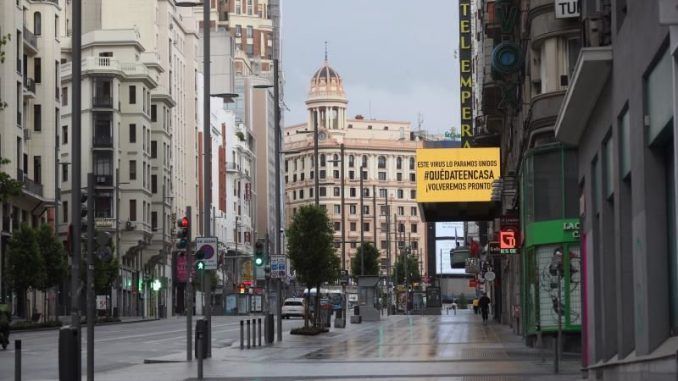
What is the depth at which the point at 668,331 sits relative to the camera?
1712 cm

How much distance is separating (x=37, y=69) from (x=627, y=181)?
74.4m

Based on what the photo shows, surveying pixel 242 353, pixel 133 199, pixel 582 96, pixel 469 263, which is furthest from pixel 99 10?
pixel 582 96

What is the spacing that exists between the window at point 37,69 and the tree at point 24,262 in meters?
15.9

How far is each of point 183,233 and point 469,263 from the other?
2553 inches

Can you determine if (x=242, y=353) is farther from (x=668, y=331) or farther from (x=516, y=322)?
(x=668, y=331)

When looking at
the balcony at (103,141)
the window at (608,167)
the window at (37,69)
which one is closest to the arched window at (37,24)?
the window at (37,69)

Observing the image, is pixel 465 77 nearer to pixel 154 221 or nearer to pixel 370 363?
pixel 370 363

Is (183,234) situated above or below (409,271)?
below

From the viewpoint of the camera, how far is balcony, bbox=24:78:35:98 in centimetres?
8738

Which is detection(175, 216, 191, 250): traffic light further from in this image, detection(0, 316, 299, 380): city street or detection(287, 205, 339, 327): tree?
detection(287, 205, 339, 327): tree

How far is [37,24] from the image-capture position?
303 feet

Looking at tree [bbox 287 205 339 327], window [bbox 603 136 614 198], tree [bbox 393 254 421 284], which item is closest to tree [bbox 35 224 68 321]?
tree [bbox 287 205 339 327]

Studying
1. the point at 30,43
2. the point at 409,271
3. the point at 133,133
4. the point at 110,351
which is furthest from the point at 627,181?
the point at 409,271

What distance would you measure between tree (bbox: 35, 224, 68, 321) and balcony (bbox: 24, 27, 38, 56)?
1249 centimetres
